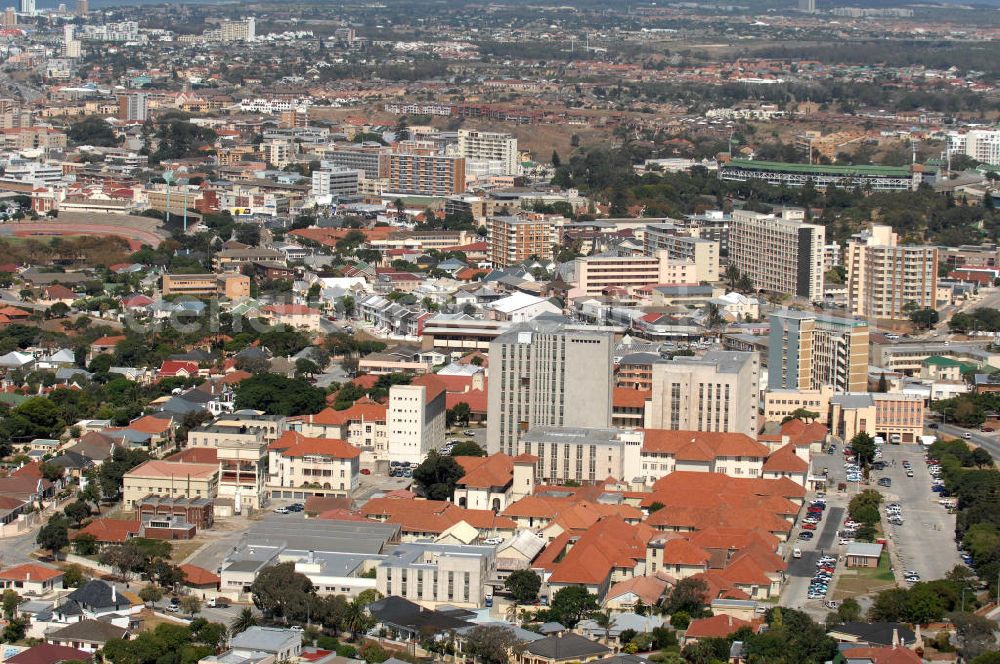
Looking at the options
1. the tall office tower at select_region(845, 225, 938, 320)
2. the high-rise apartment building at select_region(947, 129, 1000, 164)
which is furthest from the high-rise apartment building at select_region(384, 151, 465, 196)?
the tall office tower at select_region(845, 225, 938, 320)

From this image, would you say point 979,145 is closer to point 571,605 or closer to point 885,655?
point 571,605

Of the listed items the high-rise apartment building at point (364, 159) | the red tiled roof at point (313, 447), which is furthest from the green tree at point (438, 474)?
the high-rise apartment building at point (364, 159)

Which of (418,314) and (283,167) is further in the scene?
(283,167)

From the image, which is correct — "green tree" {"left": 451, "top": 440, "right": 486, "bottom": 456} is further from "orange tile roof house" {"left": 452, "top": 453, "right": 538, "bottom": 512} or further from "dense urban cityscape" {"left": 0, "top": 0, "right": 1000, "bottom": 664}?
"orange tile roof house" {"left": 452, "top": 453, "right": 538, "bottom": 512}

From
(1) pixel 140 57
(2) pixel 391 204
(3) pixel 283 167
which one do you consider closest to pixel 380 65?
(1) pixel 140 57

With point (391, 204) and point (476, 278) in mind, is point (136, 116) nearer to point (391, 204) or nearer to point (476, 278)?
point (391, 204)

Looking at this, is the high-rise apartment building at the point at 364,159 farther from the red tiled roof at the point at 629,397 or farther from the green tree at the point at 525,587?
the green tree at the point at 525,587
